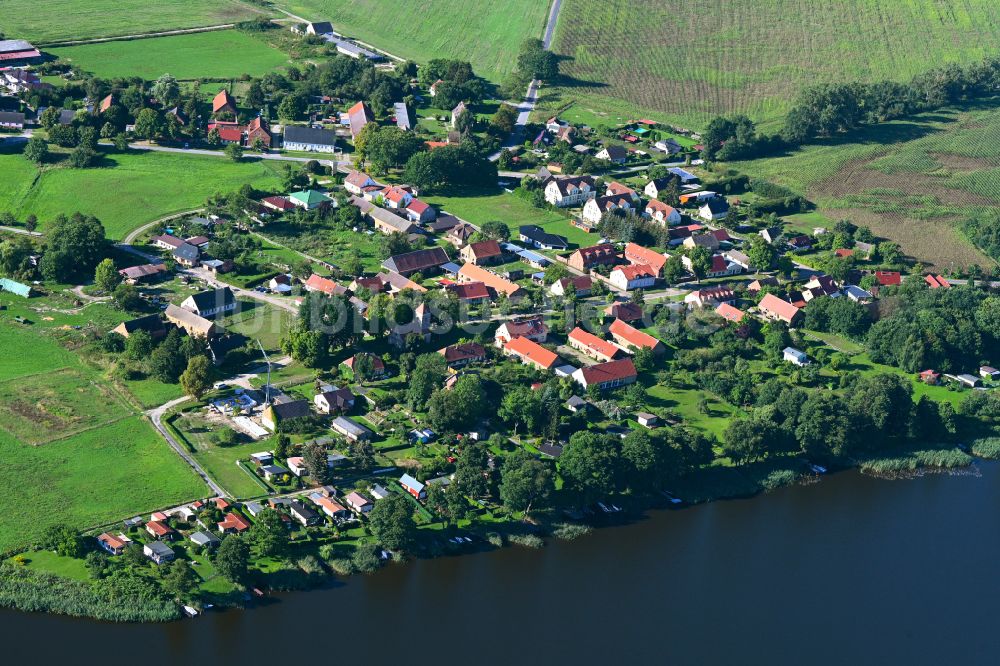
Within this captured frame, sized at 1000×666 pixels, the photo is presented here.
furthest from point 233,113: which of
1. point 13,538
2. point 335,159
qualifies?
point 13,538

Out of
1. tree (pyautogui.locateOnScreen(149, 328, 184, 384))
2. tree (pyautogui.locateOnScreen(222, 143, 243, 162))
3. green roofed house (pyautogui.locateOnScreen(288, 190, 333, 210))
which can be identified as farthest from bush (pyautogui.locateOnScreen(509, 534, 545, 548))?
tree (pyautogui.locateOnScreen(222, 143, 243, 162))

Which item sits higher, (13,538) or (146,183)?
(146,183)

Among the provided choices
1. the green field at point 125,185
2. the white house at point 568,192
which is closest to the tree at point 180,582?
the green field at point 125,185

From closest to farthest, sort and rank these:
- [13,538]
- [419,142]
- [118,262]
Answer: [13,538] < [118,262] < [419,142]

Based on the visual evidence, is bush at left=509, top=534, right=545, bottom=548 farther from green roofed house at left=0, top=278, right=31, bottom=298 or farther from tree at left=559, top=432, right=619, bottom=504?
green roofed house at left=0, top=278, right=31, bottom=298

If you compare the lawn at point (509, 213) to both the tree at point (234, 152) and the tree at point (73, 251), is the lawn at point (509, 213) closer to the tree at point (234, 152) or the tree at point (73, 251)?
the tree at point (234, 152)

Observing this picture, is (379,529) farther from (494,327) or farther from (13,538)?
(494,327)

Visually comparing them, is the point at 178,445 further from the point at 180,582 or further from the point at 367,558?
the point at 367,558
